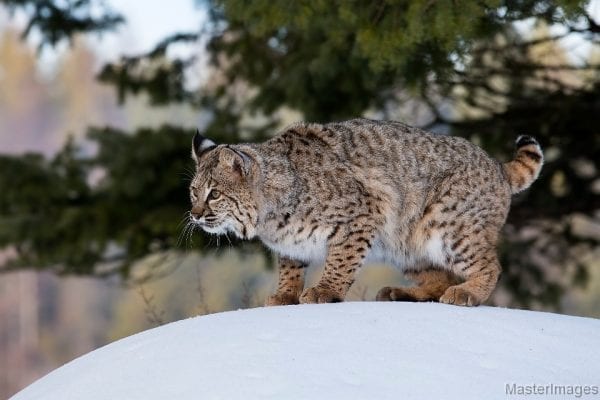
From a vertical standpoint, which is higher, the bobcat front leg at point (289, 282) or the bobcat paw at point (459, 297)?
the bobcat paw at point (459, 297)

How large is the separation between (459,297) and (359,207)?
81 cm

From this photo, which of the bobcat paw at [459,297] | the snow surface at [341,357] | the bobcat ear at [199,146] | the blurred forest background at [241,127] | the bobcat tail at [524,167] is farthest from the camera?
A: the blurred forest background at [241,127]

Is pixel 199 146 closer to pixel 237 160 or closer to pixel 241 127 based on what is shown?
pixel 237 160

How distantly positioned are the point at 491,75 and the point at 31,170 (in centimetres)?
495

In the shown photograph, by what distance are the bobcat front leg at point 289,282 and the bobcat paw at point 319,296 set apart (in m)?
0.26

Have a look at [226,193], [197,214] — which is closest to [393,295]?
[226,193]

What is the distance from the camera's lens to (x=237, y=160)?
20.8ft

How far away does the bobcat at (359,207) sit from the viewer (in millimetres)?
6352

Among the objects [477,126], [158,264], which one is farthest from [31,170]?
[477,126]

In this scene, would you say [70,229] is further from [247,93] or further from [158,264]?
[247,93]

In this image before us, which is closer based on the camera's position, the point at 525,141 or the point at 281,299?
the point at 281,299

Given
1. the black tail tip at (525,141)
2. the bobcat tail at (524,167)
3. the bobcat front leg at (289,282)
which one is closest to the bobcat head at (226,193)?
the bobcat front leg at (289,282)

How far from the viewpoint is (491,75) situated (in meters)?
11.1

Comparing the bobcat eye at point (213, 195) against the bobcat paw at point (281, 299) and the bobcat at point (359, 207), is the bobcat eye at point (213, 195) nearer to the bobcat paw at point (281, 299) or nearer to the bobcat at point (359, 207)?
the bobcat at point (359, 207)
